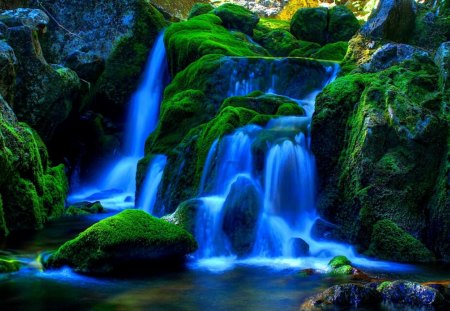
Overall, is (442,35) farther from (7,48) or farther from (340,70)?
(7,48)

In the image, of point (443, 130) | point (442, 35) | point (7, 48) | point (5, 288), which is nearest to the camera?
point (5, 288)

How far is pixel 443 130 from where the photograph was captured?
10656 mm

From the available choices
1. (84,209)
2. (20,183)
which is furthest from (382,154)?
(84,209)

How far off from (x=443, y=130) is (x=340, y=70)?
6616 millimetres

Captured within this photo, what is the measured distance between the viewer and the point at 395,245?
32.3 feet

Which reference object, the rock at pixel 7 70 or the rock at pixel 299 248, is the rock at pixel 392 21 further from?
the rock at pixel 7 70

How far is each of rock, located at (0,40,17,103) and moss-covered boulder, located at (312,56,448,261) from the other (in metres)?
8.25

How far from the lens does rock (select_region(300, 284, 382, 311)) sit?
675cm

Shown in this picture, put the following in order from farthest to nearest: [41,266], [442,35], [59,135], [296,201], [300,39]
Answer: [300,39]
[59,135]
[442,35]
[296,201]
[41,266]

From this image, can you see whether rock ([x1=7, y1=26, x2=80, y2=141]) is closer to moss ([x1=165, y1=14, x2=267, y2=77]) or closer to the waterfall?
moss ([x1=165, y1=14, x2=267, y2=77])

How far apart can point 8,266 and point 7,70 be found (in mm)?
7361

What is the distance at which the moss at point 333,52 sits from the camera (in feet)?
66.8

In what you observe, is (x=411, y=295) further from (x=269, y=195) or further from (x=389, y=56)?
(x=389, y=56)

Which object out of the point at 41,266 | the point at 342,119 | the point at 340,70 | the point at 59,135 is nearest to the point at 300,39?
the point at 340,70
